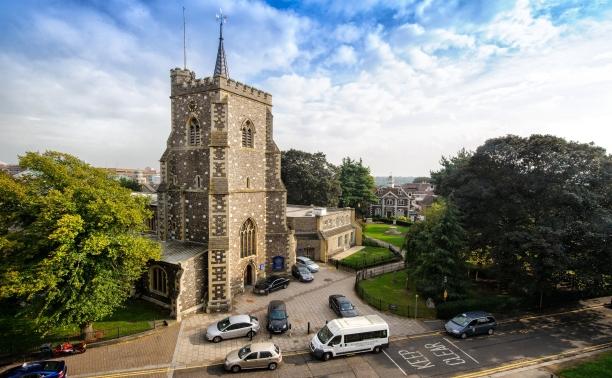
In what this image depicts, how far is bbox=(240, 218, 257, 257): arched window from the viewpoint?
28750 millimetres

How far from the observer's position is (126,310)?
24.6 meters

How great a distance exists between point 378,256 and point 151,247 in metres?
29.8

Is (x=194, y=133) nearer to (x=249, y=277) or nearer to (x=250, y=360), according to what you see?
(x=249, y=277)

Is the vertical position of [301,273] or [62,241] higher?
[62,241]

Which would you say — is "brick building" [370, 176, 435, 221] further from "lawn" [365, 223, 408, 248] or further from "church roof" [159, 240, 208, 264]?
"church roof" [159, 240, 208, 264]

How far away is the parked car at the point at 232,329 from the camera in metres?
20.8

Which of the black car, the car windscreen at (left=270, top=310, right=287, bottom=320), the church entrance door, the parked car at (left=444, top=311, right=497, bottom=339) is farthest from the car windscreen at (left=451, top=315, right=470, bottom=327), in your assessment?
the church entrance door

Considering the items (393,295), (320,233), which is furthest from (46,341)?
(320,233)

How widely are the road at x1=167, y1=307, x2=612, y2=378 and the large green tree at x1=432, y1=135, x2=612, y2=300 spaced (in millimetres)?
2909

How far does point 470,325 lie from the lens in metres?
22.0

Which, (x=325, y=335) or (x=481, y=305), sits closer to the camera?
(x=325, y=335)

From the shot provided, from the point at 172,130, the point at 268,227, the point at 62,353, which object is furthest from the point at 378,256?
the point at 62,353

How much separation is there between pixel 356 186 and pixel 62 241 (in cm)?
6161

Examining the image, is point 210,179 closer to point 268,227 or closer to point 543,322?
point 268,227
